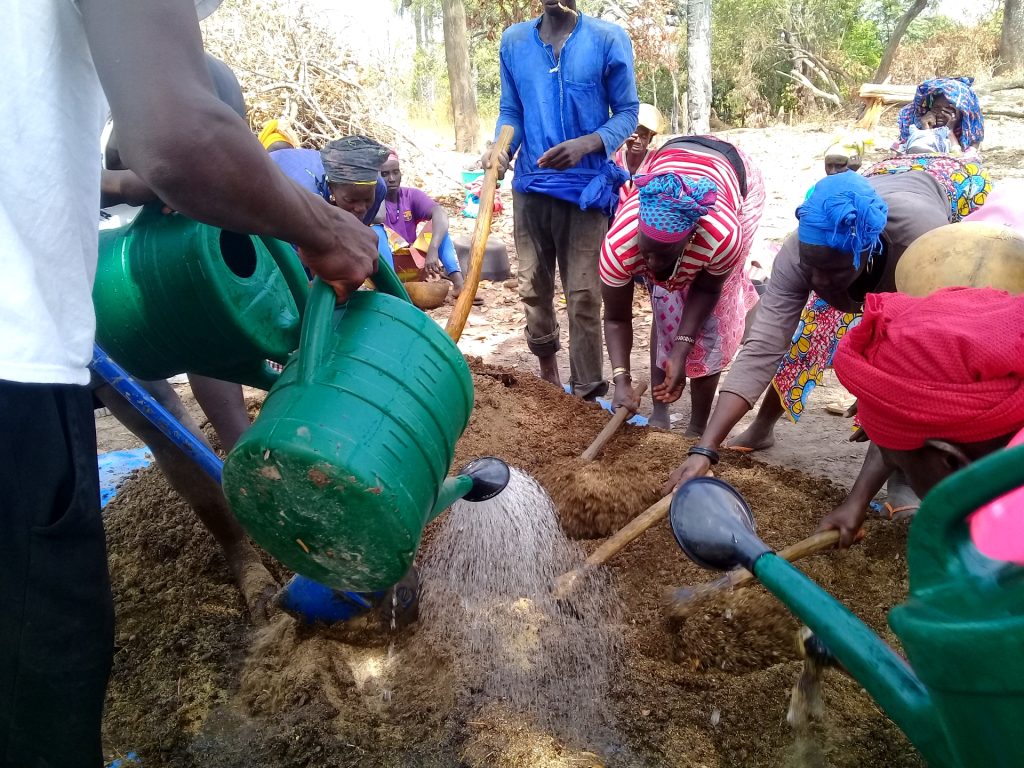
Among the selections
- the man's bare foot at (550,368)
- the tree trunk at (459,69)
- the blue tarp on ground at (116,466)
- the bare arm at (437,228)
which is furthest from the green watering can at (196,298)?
the tree trunk at (459,69)

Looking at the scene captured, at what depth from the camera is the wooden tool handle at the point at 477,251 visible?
2898mm

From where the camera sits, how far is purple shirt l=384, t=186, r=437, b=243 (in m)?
6.17

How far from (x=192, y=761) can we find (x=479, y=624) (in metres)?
0.90

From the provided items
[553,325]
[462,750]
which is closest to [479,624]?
[462,750]

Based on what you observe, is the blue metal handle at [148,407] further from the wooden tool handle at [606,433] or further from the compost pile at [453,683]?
the wooden tool handle at [606,433]

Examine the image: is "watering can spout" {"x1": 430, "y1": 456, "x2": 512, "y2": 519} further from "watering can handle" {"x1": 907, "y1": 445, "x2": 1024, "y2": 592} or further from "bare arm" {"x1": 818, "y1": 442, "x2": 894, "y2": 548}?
"bare arm" {"x1": 818, "y1": 442, "x2": 894, "y2": 548}

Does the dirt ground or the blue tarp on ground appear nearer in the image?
the dirt ground

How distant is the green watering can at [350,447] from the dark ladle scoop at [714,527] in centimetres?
46

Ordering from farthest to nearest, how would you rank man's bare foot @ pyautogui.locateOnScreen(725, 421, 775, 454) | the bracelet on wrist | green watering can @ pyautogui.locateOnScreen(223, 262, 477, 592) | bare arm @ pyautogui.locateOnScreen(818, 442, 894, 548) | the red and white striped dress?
1. man's bare foot @ pyautogui.locateOnScreen(725, 421, 775, 454)
2. the red and white striped dress
3. the bracelet on wrist
4. bare arm @ pyautogui.locateOnScreen(818, 442, 894, 548)
5. green watering can @ pyautogui.locateOnScreen(223, 262, 477, 592)

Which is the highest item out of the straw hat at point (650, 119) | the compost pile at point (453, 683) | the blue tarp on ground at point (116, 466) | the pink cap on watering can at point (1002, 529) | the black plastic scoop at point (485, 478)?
the pink cap on watering can at point (1002, 529)

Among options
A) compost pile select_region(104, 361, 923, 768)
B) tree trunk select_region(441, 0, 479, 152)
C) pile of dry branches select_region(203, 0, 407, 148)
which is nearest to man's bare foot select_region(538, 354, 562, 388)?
compost pile select_region(104, 361, 923, 768)

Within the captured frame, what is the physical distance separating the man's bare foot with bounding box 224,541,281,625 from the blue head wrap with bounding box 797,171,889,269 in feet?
7.03

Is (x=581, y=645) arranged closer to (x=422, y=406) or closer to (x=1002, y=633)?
(x=422, y=406)

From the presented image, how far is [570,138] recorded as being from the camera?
399cm
